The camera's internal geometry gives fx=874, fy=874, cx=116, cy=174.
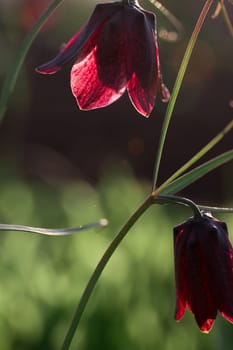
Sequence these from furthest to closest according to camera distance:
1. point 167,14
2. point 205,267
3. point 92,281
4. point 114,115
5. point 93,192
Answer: point 114,115 < point 93,192 < point 167,14 < point 205,267 < point 92,281

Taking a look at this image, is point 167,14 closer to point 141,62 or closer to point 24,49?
point 141,62

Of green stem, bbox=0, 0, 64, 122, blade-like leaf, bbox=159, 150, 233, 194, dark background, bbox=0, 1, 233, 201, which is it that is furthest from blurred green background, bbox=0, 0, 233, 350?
green stem, bbox=0, 0, 64, 122

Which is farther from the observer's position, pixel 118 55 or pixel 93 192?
pixel 93 192

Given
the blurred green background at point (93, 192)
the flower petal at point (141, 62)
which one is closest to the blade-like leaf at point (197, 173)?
the flower petal at point (141, 62)

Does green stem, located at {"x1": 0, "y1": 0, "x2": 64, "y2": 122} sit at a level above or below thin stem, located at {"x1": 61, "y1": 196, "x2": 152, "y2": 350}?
above

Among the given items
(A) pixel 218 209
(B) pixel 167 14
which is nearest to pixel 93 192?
(B) pixel 167 14

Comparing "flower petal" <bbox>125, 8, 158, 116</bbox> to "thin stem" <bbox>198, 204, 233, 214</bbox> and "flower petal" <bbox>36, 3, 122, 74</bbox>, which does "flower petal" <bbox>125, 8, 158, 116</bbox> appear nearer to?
"flower petal" <bbox>36, 3, 122, 74</bbox>

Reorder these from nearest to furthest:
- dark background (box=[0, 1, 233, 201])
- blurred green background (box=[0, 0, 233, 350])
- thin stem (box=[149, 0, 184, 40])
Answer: thin stem (box=[149, 0, 184, 40]) → blurred green background (box=[0, 0, 233, 350]) → dark background (box=[0, 1, 233, 201])

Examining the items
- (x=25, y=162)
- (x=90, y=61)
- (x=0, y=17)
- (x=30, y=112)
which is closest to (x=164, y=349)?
(x=90, y=61)

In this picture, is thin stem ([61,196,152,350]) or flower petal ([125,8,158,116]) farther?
flower petal ([125,8,158,116])
